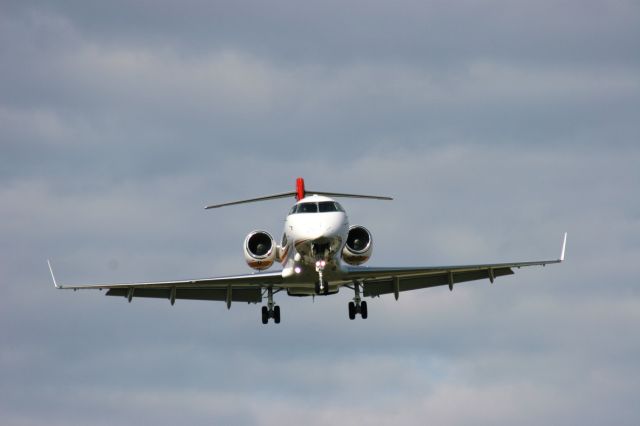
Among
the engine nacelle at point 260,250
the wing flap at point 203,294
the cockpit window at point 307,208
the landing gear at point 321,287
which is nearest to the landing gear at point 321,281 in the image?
the landing gear at point 321,287

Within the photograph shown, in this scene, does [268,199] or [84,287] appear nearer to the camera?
[84,287]

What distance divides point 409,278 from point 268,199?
5039mm

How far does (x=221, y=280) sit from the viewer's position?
40.2 meters

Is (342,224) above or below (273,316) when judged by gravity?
above

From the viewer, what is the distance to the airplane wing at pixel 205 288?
3997 centimetres

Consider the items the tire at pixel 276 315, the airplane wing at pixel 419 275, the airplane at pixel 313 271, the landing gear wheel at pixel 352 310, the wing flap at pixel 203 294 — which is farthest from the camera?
the wing flap at pixel 203 294

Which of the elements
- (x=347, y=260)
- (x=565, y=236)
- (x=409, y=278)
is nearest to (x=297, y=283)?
(x=347, y=260)

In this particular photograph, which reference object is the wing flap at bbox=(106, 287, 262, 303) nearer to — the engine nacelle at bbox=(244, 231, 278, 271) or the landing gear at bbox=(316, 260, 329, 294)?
the engine nacelle at bbox=(244, 231, 278, 271)

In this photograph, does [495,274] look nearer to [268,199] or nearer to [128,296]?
[268,199]

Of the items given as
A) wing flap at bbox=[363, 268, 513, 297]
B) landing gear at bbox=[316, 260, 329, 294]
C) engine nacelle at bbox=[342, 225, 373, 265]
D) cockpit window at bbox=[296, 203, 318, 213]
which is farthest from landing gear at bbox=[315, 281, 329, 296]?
wing flap at bbox=[363, 268, 513, 297]

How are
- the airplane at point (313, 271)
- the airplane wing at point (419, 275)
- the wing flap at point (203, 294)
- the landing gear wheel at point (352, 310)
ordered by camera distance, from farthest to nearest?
the wing flap at point (203, 294) < the landing gear wheel at point (352, 310) < the airplane wing at point (419, 275) < the airplane at point (313, 271)

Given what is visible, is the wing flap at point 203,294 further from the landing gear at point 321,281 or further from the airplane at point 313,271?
the landing gear at point 321,281

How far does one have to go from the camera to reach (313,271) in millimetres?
38062

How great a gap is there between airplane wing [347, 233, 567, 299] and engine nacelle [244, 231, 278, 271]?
2614mm
